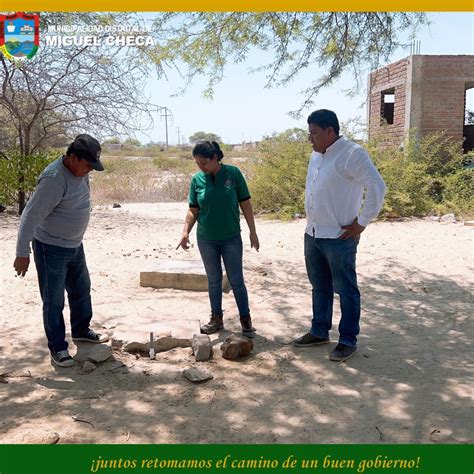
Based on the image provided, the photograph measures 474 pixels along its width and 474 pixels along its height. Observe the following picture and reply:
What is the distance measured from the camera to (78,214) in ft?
12.6

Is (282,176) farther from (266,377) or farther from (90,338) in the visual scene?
(266,377)

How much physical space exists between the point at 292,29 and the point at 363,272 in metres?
3.29

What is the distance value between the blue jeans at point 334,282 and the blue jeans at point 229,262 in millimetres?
595

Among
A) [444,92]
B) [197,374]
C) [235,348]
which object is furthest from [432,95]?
[197,374]

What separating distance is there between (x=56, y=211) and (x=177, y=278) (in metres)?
2.62

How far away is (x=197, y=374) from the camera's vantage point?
3.68 m

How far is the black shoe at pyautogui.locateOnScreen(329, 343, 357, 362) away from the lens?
3.99 meters

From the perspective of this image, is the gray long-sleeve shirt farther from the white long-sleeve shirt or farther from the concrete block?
the concrete block

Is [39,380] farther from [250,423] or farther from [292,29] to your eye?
[292,29]

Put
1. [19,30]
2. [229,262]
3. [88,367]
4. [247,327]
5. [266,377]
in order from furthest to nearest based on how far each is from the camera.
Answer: [19,30] → [247,327] → [229,262] → [88,367] → [266,377]

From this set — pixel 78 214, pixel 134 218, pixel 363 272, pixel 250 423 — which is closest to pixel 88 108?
pixel 134 218

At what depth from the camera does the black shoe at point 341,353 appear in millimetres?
3994

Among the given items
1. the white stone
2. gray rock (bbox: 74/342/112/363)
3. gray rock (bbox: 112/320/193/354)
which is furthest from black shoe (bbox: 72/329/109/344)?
the white stone

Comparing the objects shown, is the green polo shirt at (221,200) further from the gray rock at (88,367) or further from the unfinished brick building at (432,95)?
the unfinished brick building at (432,95)
